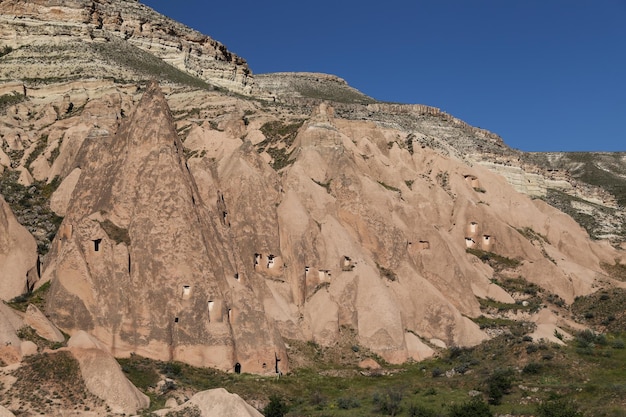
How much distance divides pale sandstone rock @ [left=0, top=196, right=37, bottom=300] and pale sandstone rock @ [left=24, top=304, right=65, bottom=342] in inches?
213

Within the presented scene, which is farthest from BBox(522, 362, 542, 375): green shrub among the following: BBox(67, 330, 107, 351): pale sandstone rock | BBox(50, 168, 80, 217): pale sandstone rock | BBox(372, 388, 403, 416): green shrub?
BBox(50, 168, 80, 217): pale sandstone rock

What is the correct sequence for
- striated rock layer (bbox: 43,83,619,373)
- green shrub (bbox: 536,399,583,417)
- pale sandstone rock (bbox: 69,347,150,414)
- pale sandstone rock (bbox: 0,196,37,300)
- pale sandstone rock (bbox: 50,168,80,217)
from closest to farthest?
pale sandstone rock (bbox: 69,347,150,414), green shrub (bbox: 536,399,583,417), striated rock layer (bbox: 43,83,619,373), pale sandstone rock (bbox: 0,196,37,300), pale sandstone rock (bbox: 50,168,80,217)

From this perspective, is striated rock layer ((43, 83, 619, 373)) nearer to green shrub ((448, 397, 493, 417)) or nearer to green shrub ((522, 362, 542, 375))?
green shrub ((522, 362, 542, 375))

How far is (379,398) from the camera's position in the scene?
44531 mm

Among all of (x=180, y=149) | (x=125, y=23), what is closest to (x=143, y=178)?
(x=180, y=149)

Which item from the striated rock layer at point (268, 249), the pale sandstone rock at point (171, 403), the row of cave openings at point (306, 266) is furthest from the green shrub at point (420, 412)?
the row of cave openings at point (306, 266)

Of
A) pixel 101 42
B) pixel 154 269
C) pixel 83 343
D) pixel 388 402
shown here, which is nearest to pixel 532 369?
pixel 388 402

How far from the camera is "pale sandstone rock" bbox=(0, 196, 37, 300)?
47.0 meters

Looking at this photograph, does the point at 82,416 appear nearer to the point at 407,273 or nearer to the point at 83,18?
the point at 407,273

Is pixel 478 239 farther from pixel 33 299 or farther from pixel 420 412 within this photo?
pixel 33 299

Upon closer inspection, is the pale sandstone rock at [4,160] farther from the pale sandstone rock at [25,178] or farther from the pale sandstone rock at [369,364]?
the pale sandstone rock at [369,364]

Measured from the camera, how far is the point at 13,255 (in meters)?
48.9

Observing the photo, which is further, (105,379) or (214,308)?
(214,308)

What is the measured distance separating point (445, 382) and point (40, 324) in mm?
24103
